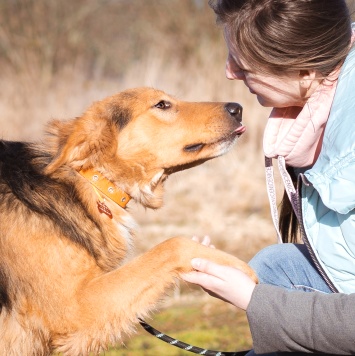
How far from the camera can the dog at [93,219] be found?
125 inches

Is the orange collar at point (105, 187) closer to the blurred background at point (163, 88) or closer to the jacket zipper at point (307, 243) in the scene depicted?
the blurred background at point (163, 88)

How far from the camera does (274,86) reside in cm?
326

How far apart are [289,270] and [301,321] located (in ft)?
2.55

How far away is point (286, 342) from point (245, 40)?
4.93 ft

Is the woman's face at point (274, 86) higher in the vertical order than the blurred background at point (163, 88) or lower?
higher

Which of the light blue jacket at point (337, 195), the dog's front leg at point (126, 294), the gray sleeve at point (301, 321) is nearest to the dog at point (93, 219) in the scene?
the dog's front leg at point (126, 294)

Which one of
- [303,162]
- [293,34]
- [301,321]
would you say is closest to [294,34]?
[293,34]

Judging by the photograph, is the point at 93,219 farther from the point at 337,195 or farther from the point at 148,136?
the point at 337,195

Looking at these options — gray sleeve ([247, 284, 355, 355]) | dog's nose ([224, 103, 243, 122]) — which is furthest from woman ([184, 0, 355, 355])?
dog's nose ([224, 103, 243, 122])

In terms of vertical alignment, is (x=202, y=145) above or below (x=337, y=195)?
below

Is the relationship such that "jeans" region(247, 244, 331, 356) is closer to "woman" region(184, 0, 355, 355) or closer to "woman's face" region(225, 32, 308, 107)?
"woman" region(184, 0, 355, 355)

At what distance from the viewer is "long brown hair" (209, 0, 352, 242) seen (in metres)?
3.09

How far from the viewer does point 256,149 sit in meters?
9.49

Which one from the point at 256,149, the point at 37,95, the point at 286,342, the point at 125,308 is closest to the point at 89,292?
the point at 125,308
